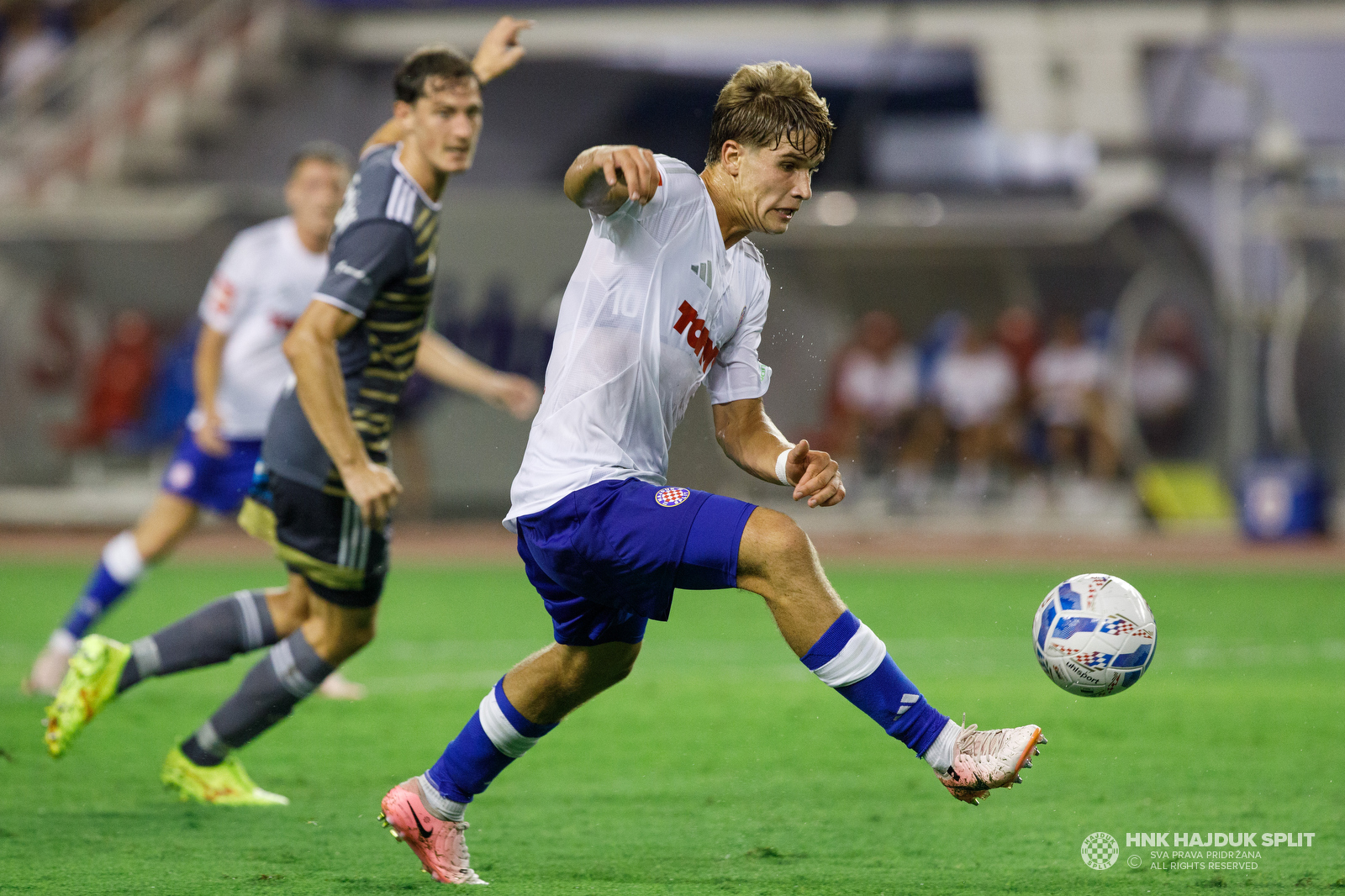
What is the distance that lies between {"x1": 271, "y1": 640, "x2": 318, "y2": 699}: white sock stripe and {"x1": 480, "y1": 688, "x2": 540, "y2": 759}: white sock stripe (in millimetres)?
1066

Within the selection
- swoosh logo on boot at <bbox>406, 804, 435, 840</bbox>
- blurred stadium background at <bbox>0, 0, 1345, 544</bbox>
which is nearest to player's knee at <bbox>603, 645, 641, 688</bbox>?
swoosh logo on boot at <bbox>406, 804, 435, 840</bbox>

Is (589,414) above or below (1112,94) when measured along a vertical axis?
below

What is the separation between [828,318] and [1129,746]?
31.1 ft

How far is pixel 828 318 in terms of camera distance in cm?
1524

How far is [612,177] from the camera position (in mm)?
3721

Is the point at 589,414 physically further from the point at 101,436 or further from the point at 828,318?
the point at 101,436

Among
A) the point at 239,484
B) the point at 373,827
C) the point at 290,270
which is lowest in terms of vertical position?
the point at 373,827

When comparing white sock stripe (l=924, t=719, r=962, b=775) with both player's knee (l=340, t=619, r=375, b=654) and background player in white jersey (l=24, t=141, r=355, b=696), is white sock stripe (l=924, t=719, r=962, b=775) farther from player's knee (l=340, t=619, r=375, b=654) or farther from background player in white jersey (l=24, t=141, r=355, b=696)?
background player in white jersey (l=24, t=141, r=355, b=696)

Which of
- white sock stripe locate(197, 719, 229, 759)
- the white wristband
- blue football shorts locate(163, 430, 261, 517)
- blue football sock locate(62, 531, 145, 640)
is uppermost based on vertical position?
the white wristband

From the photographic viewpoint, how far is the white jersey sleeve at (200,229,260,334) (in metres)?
7.16

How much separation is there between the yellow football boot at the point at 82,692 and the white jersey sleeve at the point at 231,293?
7.39ft

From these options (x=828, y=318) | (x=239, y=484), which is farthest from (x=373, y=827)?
(x=828, y=318)

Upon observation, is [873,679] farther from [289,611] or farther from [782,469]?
[289,611]

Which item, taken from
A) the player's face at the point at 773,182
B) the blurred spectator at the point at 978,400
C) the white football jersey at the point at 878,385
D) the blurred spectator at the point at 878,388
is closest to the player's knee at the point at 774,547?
the player's face at the point at 773,182
